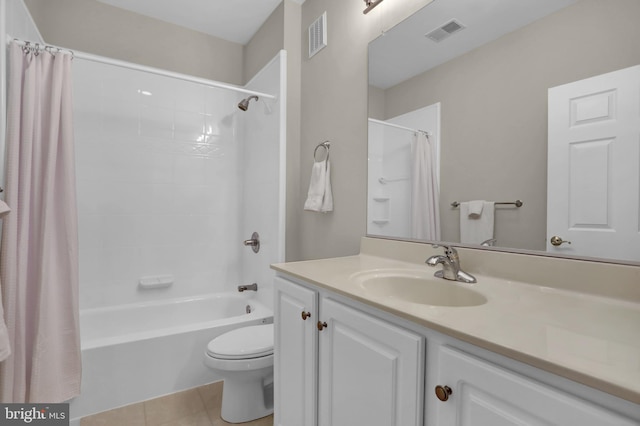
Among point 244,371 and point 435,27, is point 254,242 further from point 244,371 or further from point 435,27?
point 435,27

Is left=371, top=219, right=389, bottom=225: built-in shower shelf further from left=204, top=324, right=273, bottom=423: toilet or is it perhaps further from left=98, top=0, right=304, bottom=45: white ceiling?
left=98, top=0, right=304, bottom=45: white ceiling

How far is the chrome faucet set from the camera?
1.09 meters

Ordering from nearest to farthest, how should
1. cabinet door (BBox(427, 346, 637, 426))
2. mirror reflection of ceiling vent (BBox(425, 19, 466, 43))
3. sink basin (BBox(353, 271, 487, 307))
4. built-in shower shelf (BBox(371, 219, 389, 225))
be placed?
1. cabinet door (BBox(427, 346, 637, 426))
2. sink basin (BBox(353, 271, 487, 307))
3. mirror reflection of ceiling vent (BBox(425, 19, 466, 43))
4. built-in shower shelf (BBox(371, 219, 389, 225))

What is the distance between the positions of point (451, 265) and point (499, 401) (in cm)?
58

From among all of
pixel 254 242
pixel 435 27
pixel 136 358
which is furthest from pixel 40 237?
pixel 435 27

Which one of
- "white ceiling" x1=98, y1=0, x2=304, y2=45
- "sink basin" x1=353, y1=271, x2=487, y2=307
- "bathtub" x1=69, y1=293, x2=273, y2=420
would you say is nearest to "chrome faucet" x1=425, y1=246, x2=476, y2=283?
"sink basin" x1=353, y1=271, x2=487, y2=307

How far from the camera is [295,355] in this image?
1185mm

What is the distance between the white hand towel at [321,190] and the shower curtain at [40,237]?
4.26 ft

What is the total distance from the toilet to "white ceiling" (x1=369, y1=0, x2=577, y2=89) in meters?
1.51

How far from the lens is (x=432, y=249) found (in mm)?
1332

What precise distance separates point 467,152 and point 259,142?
5.59 feet

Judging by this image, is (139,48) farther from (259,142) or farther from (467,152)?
(467,152)

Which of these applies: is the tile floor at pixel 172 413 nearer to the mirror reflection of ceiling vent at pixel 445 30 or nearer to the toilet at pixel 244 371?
the toilet at pixel 244 371

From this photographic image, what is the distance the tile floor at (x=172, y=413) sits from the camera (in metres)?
1.62
